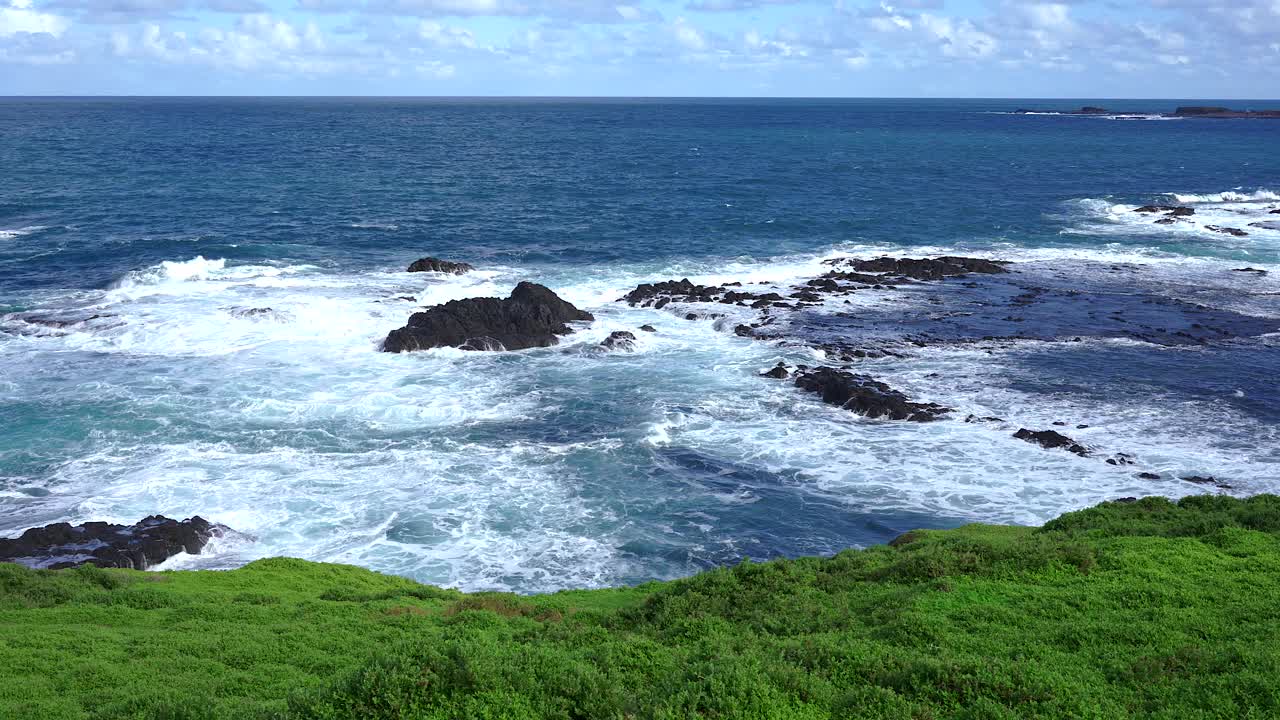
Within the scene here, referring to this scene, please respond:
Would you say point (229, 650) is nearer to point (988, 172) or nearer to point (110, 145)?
point (988, 172)

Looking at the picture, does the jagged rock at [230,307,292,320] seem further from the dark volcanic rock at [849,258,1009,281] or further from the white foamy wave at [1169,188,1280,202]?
the white foamy wave at [1169,188,1280,202]

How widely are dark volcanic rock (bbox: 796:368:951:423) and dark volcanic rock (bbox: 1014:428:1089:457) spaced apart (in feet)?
10.6

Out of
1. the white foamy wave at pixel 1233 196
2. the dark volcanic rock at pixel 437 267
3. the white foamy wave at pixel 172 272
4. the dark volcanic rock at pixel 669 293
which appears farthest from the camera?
the white foamy wave at pixel 1233 196

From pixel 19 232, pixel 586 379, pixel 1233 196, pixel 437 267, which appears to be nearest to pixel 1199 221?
pixel 1233 196

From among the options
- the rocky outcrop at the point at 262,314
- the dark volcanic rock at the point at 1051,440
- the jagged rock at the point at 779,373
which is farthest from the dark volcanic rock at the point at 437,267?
the dark volcanic rock at the point at 1051,440

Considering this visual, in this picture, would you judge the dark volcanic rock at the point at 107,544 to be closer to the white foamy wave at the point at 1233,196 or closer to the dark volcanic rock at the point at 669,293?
the dark volcanic rock at the point at 669,293

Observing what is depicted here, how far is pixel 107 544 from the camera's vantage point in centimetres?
2500

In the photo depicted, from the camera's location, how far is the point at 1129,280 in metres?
59.8

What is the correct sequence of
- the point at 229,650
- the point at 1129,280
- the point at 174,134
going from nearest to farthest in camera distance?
1. the point at 229,650
2. the point at 1129,280
3. the point at 174,134

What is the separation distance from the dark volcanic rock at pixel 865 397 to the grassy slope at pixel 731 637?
45.9 ft

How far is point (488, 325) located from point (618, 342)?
20.5ft

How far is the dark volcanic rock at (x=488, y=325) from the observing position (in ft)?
148

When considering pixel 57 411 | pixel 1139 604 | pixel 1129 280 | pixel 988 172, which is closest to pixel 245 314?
pixel 57 411

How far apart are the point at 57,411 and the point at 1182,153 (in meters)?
153
